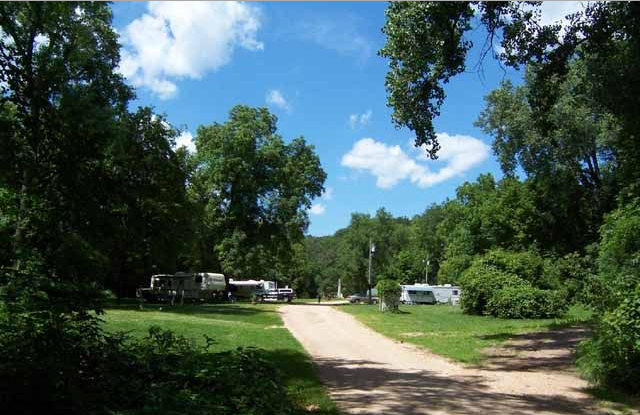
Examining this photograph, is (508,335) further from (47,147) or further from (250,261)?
(250,261)

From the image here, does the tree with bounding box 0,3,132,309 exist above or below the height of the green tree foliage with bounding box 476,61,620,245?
below

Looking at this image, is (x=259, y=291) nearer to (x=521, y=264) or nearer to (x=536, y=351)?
(x=521, y=264)

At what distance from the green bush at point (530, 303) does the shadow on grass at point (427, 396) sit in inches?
703

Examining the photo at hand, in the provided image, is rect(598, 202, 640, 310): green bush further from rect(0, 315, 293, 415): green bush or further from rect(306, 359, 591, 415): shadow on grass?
rect(0, 315, 293, 415): green bush

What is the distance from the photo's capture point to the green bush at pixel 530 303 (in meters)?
26.8

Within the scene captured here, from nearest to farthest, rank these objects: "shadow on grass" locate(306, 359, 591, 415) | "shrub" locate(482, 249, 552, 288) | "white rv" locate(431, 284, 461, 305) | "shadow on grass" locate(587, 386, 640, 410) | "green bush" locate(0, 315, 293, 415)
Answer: "green bush" locate(0, 315, 293, 415) → "shadow on grass" locate(306, 359, 591, 415) → "shadow on grass" locate(587, 386, 640, 410) → "shrub" locate(482, 249, 552, 288) → "white rv" locate(431, 284, 461, 305)

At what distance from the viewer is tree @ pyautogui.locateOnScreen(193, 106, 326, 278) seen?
4719cm

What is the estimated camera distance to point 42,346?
19.2 ft

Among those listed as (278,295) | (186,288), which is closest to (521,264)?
(186,288)

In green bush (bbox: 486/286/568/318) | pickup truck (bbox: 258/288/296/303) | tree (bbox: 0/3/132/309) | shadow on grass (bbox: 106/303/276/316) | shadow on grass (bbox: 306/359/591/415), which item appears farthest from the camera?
pickup truck (bbox: 258/288/296/303)

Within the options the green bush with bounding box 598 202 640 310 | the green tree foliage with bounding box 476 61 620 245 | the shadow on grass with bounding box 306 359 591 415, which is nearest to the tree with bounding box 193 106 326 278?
the green tree foliage with bounding box 476 61 620 245

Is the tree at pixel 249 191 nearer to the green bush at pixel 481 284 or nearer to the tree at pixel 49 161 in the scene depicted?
the green bush at pixel 481 284

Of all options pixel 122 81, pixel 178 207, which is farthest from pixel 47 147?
pixel 178 207

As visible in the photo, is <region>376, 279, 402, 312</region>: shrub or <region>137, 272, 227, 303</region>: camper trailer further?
<region>137, 272, 227, 303</region>: camper trailer
